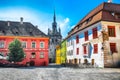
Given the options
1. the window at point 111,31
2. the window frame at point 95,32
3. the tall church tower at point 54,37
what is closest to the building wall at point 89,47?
the window frame at point 95,32

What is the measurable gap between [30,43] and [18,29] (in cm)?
455

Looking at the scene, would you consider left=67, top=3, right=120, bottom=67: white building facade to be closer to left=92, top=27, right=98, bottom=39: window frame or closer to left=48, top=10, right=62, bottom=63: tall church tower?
left=92, top=27, right=98, bottom=39: window frame

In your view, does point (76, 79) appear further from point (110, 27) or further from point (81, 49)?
point (81, 49)

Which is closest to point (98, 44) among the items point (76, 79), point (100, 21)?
point (100, 21)

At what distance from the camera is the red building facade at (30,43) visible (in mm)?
38250

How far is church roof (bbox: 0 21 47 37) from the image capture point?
39.1m

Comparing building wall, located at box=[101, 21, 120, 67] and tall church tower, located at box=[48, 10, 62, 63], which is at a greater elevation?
tall church tower, located at box=[48, 10, 62, 63]

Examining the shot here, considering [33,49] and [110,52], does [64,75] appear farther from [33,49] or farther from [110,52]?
[33,49]

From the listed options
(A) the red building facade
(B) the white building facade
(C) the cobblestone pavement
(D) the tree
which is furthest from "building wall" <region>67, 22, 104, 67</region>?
(D) the tree

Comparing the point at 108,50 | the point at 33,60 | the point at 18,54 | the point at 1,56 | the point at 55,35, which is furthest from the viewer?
the point at 55,35

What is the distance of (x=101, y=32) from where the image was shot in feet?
87.0

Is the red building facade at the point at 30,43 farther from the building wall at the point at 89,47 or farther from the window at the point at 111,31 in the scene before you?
the window at the point at 111,31

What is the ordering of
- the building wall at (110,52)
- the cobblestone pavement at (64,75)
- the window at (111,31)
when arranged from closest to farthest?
the cobblestone pavement at (64,75) < the building wall at (110,52) < the window at (111,31)

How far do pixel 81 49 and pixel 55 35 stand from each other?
63.1 m
